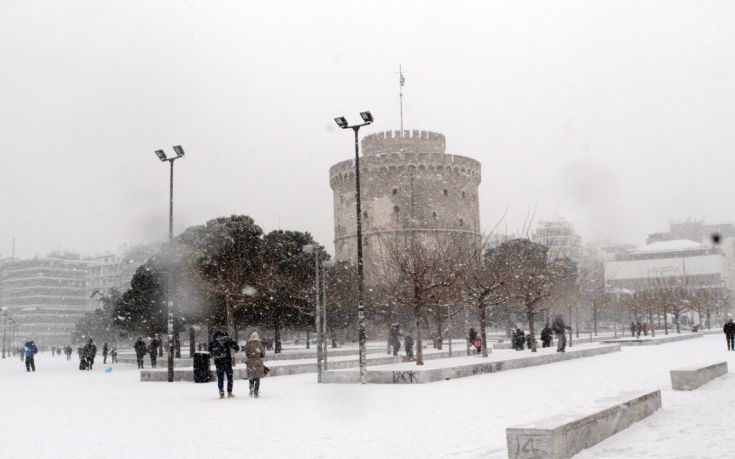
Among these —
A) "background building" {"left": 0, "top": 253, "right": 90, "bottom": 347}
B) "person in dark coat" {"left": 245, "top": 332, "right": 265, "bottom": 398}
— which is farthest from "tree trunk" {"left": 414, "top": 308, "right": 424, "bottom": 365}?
"background building" {"left": 0, "top": 253, "right": 90, "bottom": 347}

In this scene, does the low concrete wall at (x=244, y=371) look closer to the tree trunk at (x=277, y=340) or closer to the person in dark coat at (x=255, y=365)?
the person in dark coat at (x=255, y=365)

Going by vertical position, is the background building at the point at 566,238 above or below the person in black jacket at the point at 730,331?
above

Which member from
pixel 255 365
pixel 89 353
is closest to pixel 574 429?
pixel 255 365

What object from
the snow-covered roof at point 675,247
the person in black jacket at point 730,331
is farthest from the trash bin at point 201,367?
the snow-covered roof at point 675,247

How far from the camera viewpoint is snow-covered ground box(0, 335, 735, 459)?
777 cm

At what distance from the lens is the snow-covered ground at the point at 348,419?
25.5ft

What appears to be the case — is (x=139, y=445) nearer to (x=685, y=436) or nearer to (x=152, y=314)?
(x=685, y=436)

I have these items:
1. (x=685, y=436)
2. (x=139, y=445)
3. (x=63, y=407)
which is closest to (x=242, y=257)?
(x=63, y=407)

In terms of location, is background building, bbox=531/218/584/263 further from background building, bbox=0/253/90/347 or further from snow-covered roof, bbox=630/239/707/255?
background building, bbox=0/253/90/347

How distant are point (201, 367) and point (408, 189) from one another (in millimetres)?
41446

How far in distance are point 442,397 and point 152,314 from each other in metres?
25.7

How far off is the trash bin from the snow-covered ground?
59.5 inches

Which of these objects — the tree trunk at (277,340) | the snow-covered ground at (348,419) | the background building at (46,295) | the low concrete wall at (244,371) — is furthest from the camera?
the background building at (46,295)

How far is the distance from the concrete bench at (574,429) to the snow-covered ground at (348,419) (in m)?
0.15
